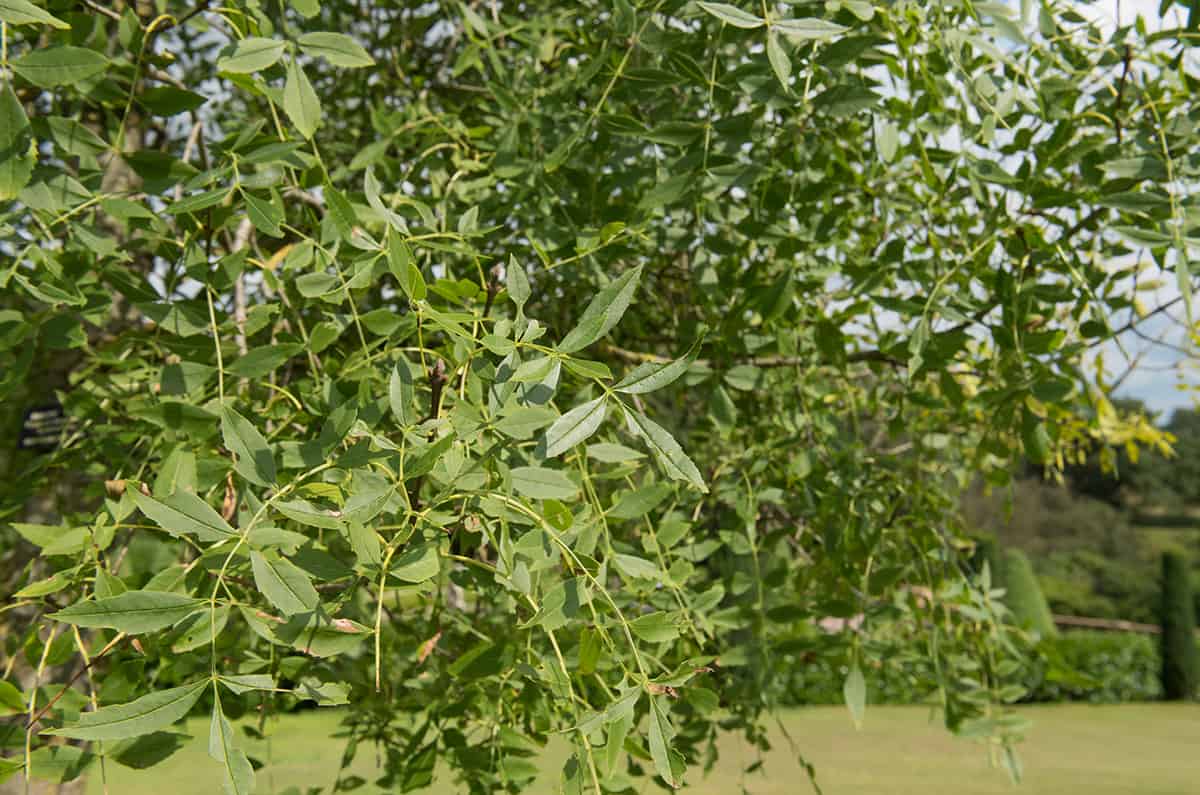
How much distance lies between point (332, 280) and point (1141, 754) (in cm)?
955

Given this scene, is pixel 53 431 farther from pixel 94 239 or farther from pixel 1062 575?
pixel 1062 575

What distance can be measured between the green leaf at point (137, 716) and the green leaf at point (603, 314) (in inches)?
13.3

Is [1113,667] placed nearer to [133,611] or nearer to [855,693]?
[855,693]

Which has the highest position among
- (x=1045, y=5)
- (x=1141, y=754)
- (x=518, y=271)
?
(x=1045, y=5)

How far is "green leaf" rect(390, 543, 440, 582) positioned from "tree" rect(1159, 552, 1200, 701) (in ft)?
45.3

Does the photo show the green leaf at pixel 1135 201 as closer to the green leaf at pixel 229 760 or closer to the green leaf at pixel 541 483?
the green leaf at pixel 541 483

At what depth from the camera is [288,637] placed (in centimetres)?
78

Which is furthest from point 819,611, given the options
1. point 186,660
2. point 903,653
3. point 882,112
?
point 186,660

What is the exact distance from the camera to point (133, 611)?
0.65m

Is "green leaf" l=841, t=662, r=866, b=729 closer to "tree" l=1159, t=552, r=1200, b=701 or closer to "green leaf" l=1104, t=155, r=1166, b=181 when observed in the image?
"green leaf" l=1104, t=155, r=1166, b=181

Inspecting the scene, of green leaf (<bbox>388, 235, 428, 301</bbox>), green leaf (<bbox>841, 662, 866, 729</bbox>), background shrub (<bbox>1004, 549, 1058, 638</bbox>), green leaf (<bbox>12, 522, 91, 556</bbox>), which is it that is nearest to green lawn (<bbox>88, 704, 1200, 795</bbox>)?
background shrub (<bbox>1004, 549, 1058, 638</bbox>)

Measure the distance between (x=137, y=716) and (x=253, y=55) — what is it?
1.81 ft

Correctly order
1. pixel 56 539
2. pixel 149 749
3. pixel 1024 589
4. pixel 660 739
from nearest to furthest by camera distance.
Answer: pixel 660 739
pixel 149 749
pixel 56 539
pixel 1024 589

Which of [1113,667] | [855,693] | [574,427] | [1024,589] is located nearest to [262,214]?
[574,427]
